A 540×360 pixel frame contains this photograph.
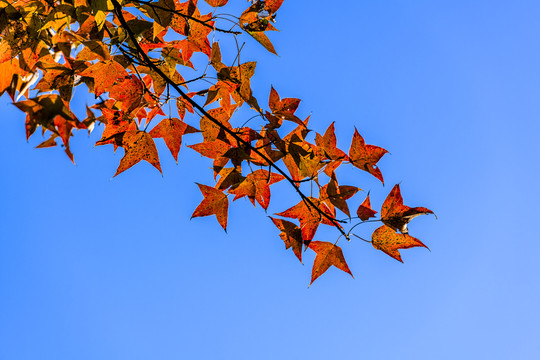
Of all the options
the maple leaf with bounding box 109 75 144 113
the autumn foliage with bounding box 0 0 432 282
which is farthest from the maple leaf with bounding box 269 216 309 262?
the maple leaf with bounding box 109 75 144 113

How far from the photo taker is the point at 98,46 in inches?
32.7

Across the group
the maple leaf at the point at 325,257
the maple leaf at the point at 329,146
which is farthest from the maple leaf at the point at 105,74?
the maple leaf at the point at 325,257

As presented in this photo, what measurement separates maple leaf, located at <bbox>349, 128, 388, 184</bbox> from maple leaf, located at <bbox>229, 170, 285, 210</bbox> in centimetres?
19

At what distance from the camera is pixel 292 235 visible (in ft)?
3.11

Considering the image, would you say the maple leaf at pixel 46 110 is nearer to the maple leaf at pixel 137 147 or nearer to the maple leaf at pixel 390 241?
the maple leaf at pixel 137 147

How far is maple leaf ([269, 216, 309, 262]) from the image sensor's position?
3.10 ft

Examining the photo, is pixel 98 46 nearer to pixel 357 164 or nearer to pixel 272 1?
pixel 272 1

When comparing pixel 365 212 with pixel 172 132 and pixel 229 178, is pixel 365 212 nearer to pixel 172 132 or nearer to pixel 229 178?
pixel 229 178

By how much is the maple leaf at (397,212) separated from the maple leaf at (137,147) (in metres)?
0.55

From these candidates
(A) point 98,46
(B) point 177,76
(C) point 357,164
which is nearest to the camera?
(A) point 98,46

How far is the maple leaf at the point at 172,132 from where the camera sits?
983 millimetres

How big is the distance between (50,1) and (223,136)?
494 mm

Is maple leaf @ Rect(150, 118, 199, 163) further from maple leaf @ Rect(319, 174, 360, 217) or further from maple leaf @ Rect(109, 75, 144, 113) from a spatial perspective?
maple leaf @ Rect(319, 174, 360, 217)

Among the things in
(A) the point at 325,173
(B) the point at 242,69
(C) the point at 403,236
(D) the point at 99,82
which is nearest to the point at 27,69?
(D) the point at 99,82
